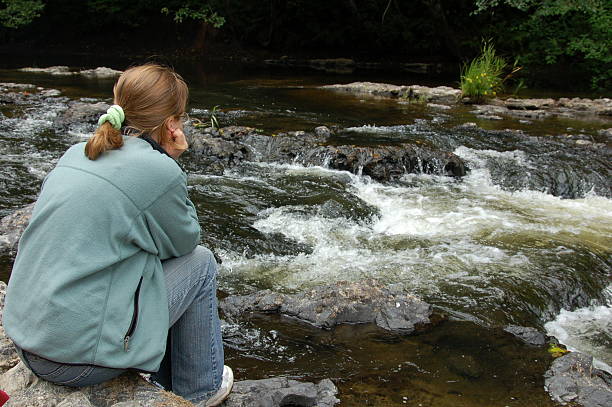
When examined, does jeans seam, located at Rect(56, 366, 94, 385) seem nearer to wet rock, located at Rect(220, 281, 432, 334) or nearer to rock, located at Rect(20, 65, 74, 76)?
Result: wet rock, located at Rect(220, 281, 432, 334)

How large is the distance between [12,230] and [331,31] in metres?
19.5

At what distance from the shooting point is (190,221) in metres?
1.99

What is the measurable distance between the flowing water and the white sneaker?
61cm

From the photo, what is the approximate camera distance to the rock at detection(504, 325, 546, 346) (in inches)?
138

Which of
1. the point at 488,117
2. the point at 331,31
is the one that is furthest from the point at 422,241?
the point at 331,31

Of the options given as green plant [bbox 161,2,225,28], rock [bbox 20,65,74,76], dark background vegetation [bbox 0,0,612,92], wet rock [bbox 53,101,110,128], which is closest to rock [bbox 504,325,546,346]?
wet rock [bbox 53,101,110,128]

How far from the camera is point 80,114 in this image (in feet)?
30.3

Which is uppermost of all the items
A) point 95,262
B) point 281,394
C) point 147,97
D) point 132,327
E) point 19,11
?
point 147,97

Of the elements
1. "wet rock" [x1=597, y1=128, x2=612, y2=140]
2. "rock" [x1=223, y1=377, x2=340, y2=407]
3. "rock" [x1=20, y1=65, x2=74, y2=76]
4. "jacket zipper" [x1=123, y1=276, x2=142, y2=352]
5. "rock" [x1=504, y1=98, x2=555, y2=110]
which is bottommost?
"rock" [x1=20, y1=65, x2=74, y2=76]

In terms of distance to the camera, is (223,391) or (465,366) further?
(465,366)

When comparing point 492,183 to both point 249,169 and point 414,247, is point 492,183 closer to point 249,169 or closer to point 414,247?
point 414,247

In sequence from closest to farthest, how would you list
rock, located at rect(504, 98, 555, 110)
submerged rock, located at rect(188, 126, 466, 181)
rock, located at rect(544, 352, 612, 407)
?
rock, located at rect(544, 352, 612, 407) < submerged rock, located at rect(188, 126, 466, 181) < rock, located at rect(504, 98, 555, 110)

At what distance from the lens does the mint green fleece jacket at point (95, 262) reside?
1684 mm

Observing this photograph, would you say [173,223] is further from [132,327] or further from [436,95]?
[436,95]
